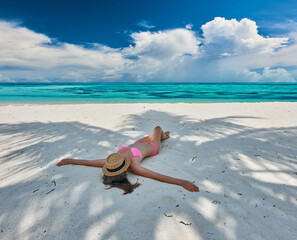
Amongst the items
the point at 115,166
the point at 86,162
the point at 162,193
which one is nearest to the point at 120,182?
the point at 115,166

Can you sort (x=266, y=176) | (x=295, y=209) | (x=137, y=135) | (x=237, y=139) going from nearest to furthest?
(x=295, y=209), (x=266, y=176), (x=237, y=139), (x=137, y=135)

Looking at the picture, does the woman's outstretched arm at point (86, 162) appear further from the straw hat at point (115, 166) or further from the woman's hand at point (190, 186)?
the woman's hand at point (190, 186)

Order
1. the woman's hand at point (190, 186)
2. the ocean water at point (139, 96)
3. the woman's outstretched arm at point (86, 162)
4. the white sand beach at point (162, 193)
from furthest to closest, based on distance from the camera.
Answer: the ocean water at point (139, 96) → the woman's outstretched arm at point (86, 162) → the woman's hand at point (190, 186) → the white sand beach at point (162, 193)

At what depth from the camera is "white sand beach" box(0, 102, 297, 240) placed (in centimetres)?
203

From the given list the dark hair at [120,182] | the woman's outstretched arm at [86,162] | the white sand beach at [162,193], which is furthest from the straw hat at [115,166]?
the woman's outstretched arm at [86,162]

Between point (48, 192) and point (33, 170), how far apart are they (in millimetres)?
1029

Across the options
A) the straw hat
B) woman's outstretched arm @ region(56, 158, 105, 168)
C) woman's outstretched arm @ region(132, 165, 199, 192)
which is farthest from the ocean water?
the straw hat

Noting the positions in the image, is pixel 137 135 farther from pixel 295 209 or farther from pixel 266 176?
pixel 295 209

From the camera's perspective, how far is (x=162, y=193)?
2.65 meters

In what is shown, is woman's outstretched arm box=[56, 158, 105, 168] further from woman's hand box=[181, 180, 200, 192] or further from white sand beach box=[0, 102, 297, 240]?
woman's hand box=[181, 180, 200, 192]

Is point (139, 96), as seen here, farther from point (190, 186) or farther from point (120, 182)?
point (190, 186)

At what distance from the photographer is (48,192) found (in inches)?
106

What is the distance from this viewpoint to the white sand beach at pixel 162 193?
2.03m

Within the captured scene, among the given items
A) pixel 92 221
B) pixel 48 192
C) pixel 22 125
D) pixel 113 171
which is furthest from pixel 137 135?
pixel 22 125
